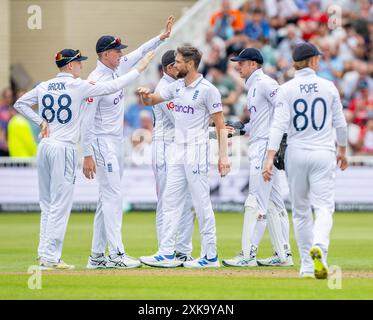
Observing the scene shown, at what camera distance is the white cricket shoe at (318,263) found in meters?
13.2

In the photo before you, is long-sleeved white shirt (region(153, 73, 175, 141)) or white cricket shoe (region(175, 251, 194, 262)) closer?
white cricket shoe (region(175, 251, 194, 262))

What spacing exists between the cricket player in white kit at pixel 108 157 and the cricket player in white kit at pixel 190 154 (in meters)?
0.49

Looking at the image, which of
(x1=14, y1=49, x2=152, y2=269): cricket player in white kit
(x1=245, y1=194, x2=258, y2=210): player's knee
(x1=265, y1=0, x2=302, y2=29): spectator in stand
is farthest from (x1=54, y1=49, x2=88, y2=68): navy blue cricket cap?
(x1=265, y1=0, x2=302, y2=29): spectator in stand

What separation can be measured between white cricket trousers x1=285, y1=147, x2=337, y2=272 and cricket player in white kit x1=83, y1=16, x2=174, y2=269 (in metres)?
2.59

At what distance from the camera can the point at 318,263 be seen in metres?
13.3

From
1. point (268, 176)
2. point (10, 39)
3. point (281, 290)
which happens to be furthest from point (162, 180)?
point (10, 39)

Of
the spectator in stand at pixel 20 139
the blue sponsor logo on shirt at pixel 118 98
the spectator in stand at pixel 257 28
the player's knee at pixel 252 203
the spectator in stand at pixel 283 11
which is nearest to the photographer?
the blue sponsor logo on shirt at pixel 118 98

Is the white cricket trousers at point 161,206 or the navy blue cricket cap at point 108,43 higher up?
the navy blue cricket cap at point 108,43

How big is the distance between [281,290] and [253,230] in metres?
3.20

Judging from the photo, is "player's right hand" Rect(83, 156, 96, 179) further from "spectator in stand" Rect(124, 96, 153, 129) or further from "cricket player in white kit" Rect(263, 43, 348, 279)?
"spectator in stand" Rect(124, 96, 153, 129)

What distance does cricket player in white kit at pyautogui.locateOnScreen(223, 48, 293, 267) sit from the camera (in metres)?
15.9

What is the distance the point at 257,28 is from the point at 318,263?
1846 cm

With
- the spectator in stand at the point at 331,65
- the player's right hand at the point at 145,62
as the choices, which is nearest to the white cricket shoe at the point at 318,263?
the player's right hand at the point at 145,62

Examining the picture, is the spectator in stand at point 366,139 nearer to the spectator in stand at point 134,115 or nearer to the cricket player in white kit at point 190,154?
the spectator in stand at point 134,115
